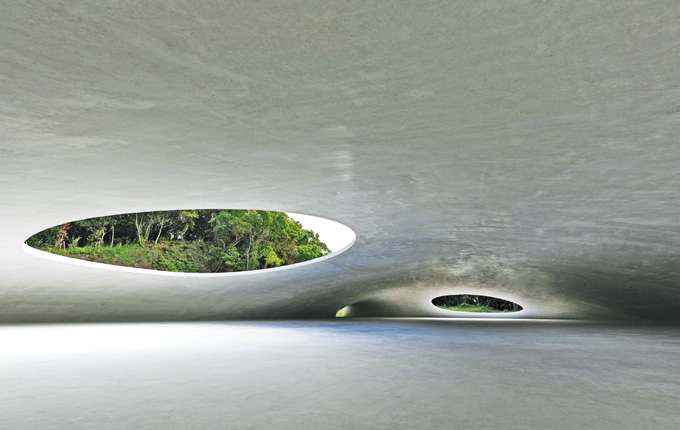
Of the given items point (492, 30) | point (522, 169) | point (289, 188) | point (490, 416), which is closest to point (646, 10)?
point (492, 30)

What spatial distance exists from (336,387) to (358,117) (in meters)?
3.04

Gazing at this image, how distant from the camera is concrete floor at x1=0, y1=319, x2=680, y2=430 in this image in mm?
3258

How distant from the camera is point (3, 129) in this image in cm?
519

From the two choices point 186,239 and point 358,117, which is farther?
point 186,239

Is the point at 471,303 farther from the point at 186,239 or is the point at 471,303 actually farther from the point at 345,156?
the point at 345,156

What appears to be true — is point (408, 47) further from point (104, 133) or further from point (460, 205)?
point (460, 205)

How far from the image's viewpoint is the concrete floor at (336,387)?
128 inches

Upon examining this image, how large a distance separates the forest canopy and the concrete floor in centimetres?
1985

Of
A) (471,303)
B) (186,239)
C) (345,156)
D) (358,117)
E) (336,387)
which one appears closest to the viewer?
(336,387)

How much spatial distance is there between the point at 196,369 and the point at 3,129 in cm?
368

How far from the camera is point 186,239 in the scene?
104ft

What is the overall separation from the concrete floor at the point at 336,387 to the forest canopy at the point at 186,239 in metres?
19.9

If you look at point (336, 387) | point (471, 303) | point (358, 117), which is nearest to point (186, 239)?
point (358, 117)

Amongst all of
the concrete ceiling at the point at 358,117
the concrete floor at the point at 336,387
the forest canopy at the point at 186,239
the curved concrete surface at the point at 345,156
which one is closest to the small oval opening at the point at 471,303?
the forest canopy at the point at 186,239
